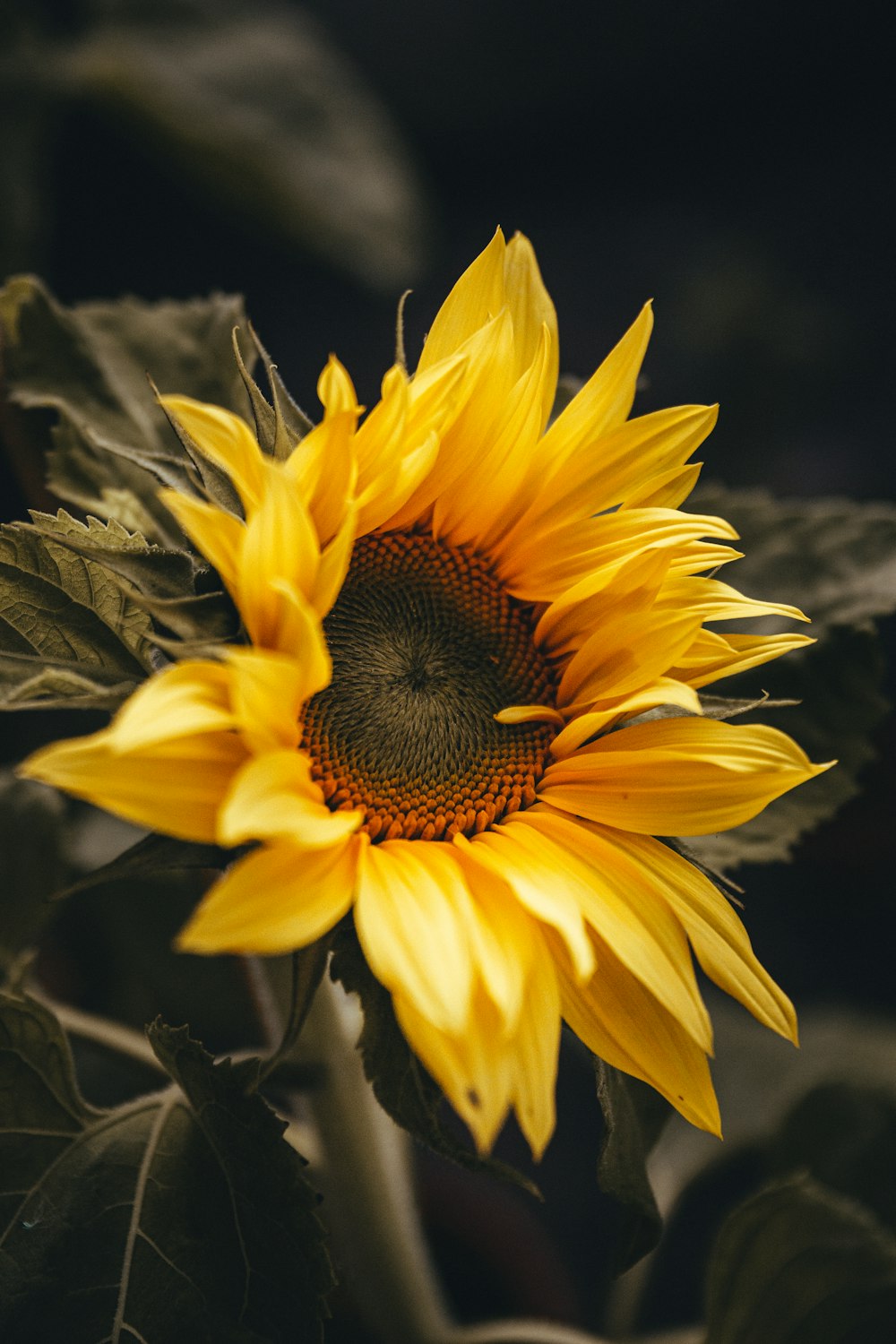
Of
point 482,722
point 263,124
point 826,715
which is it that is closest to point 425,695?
point 482,722

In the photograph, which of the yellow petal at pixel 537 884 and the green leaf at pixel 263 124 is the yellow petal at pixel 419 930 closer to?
the yellow petal at pixel 537 884

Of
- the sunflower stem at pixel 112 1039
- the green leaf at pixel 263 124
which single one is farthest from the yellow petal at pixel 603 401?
the green leaf at pixel 263 124

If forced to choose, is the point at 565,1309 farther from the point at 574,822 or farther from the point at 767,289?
the point at 767,289

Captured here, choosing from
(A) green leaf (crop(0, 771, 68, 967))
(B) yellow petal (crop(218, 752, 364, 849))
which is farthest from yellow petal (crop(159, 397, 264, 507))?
(A) green leaf (crop(0, 771, 68, 967))

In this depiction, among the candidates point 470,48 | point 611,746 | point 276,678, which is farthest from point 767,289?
point 276,678

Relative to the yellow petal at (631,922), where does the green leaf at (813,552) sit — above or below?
above

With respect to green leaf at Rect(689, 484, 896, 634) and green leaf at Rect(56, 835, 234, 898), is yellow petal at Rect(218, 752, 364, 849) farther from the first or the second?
green leaf at Rect(689, 484, 896, 634)

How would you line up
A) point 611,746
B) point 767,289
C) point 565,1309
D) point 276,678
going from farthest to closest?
point 767,289 < point 565,1309 < point 611,746 < point 276,678
